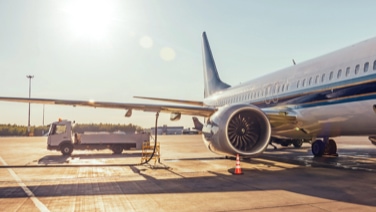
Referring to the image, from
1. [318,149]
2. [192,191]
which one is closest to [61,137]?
[318,149]

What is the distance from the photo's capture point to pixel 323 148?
17.7 metres

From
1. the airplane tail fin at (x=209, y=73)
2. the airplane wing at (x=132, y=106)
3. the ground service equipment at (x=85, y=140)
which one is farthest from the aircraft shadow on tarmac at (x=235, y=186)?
the airplane tail fin at (x=209, y=73)

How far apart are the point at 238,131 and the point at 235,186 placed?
317cm

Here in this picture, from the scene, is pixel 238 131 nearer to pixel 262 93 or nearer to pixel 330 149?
pixel 262 93

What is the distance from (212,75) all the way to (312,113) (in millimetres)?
14887

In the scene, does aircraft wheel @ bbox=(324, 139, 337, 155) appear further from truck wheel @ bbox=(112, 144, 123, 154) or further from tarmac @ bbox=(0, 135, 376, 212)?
truck wheel @ bbox=(112, 144, 123, 154)

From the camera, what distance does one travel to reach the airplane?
10.8 meters

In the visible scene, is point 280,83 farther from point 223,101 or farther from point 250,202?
point 250,202

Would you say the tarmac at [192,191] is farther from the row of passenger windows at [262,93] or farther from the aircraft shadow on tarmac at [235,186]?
the row of passenger windows at [262,93]

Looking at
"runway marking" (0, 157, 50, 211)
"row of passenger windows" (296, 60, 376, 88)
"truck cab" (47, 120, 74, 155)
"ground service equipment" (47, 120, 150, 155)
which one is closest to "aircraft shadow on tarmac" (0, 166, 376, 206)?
"runway marking" (0, 157, 50, 211)

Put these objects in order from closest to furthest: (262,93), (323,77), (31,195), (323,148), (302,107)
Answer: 1. (31,195)
2. (323,77)
3. (302,107)
4. (262,93)
5. (323,148)

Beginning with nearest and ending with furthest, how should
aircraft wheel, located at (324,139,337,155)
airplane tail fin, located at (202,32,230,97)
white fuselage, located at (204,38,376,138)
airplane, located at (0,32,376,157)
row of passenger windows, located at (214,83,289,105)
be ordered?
white fuselage, located at (204,38,376,138) < airplane, located at (0,32,376,157) < row of passenger windows, located at (214,83,289,105) < aircraft wheel, located at (324,139,337,155) < airplane tail fin, located at (202,32,230,97)

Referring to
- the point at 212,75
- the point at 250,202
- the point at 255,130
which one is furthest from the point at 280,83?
the point at 212,75

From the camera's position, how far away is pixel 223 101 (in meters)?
22.1
